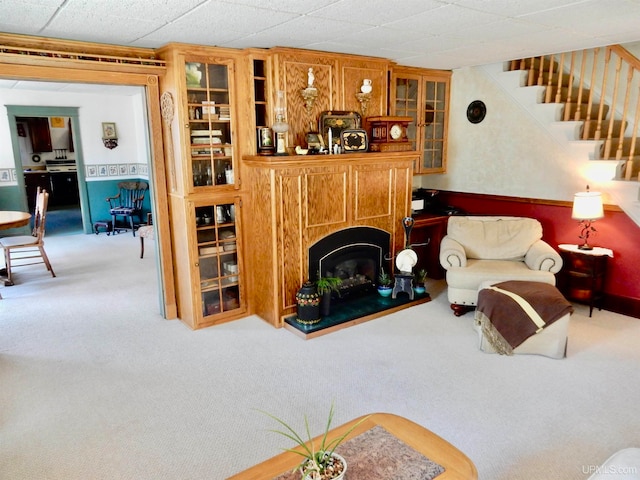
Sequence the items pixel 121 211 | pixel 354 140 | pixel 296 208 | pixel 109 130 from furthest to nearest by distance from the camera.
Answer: pixel 109 130 < pixel 121 211 < pixel 354 140 < pixel 296 208

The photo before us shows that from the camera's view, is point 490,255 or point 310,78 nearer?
point 310,78

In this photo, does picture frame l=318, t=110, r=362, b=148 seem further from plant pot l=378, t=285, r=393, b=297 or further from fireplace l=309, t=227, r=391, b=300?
plant pot l=378, t=285, r=393, b=297

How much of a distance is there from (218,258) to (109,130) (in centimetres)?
528

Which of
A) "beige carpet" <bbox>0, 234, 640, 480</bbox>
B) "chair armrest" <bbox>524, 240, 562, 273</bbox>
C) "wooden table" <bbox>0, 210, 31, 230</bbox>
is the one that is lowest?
"beige carpet" <bbox>0, 234, 640, 480</bbox>

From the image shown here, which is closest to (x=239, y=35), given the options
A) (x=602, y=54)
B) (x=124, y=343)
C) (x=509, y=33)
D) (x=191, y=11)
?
(x=191, y=11)

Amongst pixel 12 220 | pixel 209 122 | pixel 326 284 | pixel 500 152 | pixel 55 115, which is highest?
pixel 55 115

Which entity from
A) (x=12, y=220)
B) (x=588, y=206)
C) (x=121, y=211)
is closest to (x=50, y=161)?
(x=121, y=211)

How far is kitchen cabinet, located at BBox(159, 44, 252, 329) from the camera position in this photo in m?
3.92

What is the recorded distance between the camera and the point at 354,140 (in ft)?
14.8

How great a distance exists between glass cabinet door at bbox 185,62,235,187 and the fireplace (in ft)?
3.72

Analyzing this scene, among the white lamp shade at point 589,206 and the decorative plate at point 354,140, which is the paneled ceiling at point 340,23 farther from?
the white lamp shade at point 589,206

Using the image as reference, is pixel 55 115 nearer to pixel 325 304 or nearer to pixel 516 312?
pixel 325 304

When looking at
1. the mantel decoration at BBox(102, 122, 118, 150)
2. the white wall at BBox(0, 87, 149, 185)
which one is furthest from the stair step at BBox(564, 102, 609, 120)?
the mantel decoration at BBox(102, 122, 118, 150)

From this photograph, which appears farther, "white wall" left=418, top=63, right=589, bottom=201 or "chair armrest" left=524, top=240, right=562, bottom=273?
"white wall" left=418, top=63, right=589, bottom=201
